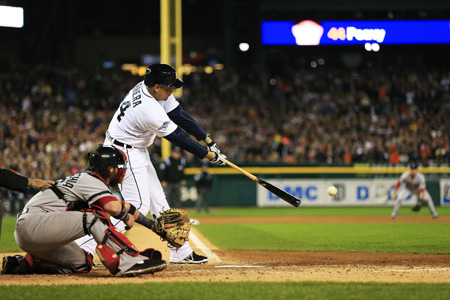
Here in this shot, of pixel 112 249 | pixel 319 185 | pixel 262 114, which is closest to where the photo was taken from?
pixel 112 249

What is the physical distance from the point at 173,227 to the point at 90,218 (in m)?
0.97

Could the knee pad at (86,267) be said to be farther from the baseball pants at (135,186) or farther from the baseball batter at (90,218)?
the baseball batter at (90,218)

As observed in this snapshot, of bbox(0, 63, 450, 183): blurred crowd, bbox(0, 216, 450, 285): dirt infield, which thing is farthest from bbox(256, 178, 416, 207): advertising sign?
bbox(0, 216, 450, 285): dirt infield

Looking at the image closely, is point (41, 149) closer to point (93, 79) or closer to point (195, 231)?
point (93, 79)

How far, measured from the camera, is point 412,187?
16.7 m

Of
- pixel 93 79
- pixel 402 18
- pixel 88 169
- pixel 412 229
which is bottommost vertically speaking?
pixel 412 229

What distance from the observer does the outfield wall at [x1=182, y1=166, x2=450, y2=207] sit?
872 inches

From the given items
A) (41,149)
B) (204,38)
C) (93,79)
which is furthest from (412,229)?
(204,38)

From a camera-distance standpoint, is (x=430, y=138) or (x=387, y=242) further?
(x=430, y=138)

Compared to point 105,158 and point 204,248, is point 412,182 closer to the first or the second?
point 204,248

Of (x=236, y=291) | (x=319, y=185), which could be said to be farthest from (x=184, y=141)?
(x=319, y=185)

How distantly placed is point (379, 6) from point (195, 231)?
666 inches

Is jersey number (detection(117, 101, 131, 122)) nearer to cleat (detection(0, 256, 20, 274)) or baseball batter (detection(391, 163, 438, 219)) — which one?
cleat (detection(0, 256, 20, 274))

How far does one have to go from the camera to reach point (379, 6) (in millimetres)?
26484
